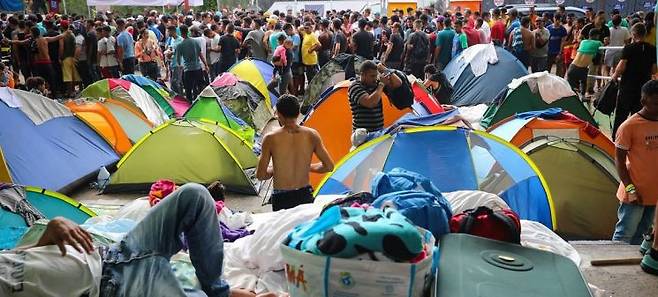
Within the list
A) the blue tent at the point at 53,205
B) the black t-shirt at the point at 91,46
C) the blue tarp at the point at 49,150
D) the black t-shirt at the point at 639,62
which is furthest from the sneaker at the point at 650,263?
the black t-shirt at the point at 91,46

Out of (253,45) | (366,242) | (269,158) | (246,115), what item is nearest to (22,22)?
(253,45)

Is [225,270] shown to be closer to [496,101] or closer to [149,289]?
[149,289]

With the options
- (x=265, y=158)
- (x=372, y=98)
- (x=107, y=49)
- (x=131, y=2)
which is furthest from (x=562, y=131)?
(x=131, y=2)

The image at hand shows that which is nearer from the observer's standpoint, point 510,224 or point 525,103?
point 510,224

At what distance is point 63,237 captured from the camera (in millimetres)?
2730

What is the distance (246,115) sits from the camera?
9172 millimetres

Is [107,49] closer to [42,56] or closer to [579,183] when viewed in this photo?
[42,56]

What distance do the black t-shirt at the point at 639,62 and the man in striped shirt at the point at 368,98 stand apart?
3.50 m

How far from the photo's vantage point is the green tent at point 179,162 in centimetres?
680

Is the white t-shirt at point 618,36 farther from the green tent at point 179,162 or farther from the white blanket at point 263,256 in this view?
the white blanket at point 263,256

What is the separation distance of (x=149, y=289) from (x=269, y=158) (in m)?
1.76

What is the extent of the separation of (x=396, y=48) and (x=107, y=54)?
19.3 ft

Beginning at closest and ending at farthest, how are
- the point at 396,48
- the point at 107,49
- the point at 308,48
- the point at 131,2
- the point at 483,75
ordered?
the point at 483,75 → the point at 396,48 → the point at 308,48 → the point at 107,49 → the point at 131,2

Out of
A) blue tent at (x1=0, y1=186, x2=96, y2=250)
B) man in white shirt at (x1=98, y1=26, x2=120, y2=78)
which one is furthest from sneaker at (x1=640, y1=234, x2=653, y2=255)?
man in white shirt at (x1=98, y1=26, x2=120, y2=78)
